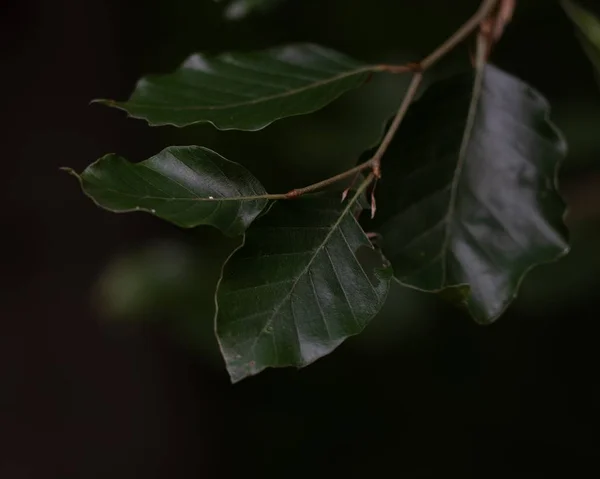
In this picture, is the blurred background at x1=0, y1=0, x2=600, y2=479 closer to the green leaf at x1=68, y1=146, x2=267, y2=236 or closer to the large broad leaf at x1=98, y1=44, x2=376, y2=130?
the large broad leaf at x1=98, y1=44, x2=376, y2=130

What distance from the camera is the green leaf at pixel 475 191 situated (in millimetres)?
640

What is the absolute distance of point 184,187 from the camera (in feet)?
1.55

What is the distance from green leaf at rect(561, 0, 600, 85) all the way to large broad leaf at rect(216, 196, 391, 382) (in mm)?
380

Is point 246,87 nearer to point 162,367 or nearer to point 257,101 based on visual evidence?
point 257,101

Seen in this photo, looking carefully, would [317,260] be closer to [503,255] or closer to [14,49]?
[503,255]

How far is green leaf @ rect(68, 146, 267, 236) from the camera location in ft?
1.50

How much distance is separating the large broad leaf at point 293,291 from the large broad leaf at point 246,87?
0.09 meters

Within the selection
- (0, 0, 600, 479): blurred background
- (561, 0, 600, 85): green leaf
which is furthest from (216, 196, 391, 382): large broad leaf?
(0, 0, 600, 479): blurred background

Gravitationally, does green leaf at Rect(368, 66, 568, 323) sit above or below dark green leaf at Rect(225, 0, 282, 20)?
below

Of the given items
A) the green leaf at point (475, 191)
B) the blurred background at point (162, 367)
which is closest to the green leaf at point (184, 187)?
the green leaf at point (475, 191)

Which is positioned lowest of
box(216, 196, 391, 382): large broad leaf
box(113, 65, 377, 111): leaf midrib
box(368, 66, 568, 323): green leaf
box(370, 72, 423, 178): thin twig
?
box(368, 66, 568, 323): green leaf

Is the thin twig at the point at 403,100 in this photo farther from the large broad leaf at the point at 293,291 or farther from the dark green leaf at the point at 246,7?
the dark green leaf at the point at 246,7

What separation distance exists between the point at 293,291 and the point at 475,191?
0.28 metres

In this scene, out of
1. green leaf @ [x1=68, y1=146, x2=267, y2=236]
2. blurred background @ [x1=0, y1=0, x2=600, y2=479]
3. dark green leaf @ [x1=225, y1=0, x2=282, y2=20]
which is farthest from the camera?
blurred background @ [x1=0, y1=0, x2=600, y2=479]
